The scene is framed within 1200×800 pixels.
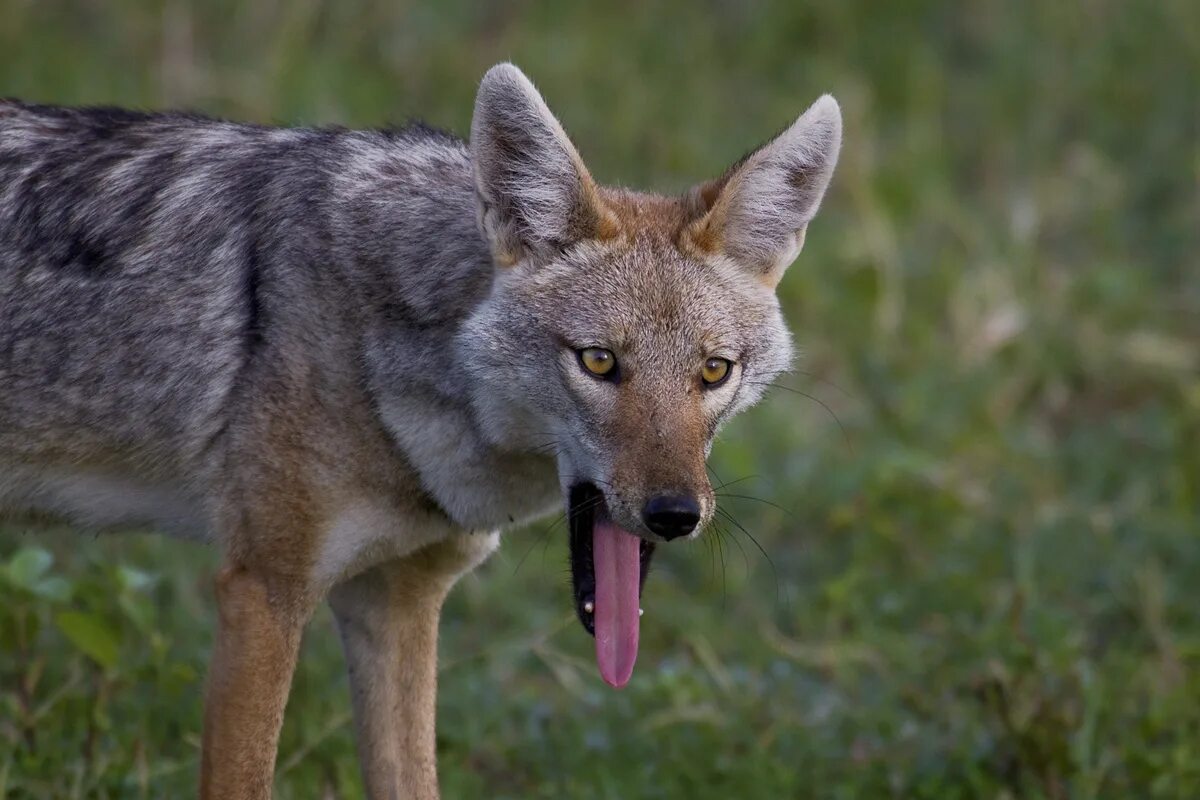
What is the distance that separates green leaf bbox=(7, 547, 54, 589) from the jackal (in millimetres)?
206

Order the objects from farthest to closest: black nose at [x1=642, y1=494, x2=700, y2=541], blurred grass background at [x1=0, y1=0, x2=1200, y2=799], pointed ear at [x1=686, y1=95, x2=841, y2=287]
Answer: blurred grass background at [x1=0, y1=0, x2=1200, y2=799] < pointed ear at [x1=686, y1=95, x2=841, y2=287] < black nose at [x1=642, y1=494, x2=700, y2=541]

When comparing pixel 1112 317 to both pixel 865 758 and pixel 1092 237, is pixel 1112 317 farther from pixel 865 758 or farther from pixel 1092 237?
pixel 865 758

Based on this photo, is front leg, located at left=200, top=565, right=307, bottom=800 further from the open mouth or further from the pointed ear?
the pointed ear

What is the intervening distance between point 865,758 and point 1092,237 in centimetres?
505

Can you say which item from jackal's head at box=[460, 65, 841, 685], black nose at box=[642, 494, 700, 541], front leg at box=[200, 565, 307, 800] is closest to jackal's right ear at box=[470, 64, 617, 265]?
jackal's head at box=[460, 65, 841, 685]

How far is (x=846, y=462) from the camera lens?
Result: 7641 millimetres

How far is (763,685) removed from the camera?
613 centimetres

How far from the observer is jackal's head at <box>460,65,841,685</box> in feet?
12.9

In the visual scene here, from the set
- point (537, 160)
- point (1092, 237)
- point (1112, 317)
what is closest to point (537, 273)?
point (537, 160)

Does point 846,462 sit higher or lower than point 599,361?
lower

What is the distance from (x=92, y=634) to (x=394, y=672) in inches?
34.1

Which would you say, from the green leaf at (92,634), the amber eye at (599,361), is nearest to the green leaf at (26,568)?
the green leaf at (92,634)

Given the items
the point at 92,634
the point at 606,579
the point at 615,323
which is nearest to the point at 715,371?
the point at 615,323

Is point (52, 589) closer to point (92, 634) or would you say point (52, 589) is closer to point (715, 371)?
point (92, 634)
